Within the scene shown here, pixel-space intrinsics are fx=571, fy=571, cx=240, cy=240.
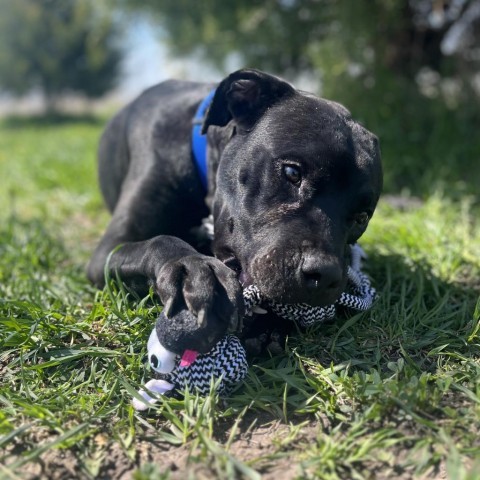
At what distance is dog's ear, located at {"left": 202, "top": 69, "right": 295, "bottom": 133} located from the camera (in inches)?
97.1

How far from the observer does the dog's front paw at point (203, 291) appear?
183 centimetres

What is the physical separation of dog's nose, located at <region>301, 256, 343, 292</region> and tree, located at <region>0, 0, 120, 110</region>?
16068mm

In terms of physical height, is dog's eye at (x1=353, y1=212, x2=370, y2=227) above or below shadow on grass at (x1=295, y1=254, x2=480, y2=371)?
above

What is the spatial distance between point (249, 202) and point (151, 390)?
0.78 m

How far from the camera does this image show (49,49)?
56.4ft

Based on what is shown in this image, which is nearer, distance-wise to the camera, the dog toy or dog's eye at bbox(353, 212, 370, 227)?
the dog toy

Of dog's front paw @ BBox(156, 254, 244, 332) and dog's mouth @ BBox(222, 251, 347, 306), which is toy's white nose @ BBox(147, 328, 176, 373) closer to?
dog's front paw @ BBox(156, 254, 244, 332)

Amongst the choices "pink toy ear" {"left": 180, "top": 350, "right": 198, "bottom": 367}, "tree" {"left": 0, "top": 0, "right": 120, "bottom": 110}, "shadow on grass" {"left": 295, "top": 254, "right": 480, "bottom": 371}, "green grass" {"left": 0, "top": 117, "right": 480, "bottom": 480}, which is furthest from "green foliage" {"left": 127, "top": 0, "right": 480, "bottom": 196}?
"tree" {"left": 0, "top": 0, "right": 120, "bottom": 110}

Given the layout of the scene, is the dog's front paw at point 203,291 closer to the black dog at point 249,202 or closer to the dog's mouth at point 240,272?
the black dog at point 249,202

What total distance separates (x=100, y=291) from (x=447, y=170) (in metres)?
3.31

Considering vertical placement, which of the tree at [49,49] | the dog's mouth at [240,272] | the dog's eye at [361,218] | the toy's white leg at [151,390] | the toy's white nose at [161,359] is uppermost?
the dog's eye at [361,218]

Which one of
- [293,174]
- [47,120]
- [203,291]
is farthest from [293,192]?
[47,120]

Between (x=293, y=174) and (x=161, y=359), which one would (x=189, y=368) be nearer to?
(x=161, y=359)

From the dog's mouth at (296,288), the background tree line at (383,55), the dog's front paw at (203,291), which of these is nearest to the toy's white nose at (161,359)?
the dog's front paw at (203,291)
